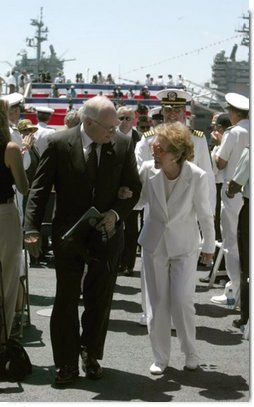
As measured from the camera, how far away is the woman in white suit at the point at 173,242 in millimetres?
5324

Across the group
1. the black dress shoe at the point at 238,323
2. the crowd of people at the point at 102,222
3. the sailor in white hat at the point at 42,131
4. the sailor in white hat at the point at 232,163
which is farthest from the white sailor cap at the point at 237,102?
the sailor in white hat at the point at 42,131

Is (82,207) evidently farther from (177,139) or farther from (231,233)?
(231,233)

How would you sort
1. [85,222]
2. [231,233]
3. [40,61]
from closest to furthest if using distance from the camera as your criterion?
[85,222] → [231,233] → [40,61]

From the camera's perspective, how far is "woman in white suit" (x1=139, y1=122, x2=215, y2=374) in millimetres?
5324

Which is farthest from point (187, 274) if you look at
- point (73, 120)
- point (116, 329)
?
point (73, 120)

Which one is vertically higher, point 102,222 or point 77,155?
point 77,155

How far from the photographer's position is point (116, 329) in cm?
667

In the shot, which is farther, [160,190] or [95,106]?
[160,190]

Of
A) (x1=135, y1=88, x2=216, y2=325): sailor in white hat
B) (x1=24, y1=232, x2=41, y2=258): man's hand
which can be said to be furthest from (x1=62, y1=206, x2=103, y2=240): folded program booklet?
(x1=135, y1=88, x2=216, y2=325): sailor in white hat

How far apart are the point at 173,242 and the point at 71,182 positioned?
867 millimetres

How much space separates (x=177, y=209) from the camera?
210 inches

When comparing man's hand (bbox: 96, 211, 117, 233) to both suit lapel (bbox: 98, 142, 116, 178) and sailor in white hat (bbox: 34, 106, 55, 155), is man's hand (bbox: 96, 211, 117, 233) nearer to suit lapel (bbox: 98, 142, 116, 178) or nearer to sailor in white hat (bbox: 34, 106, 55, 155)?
suit lapel (bbox: 98, 142, 116, 178)

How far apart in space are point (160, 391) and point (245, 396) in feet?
1.77

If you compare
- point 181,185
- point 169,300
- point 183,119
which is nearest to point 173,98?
point 183,119
